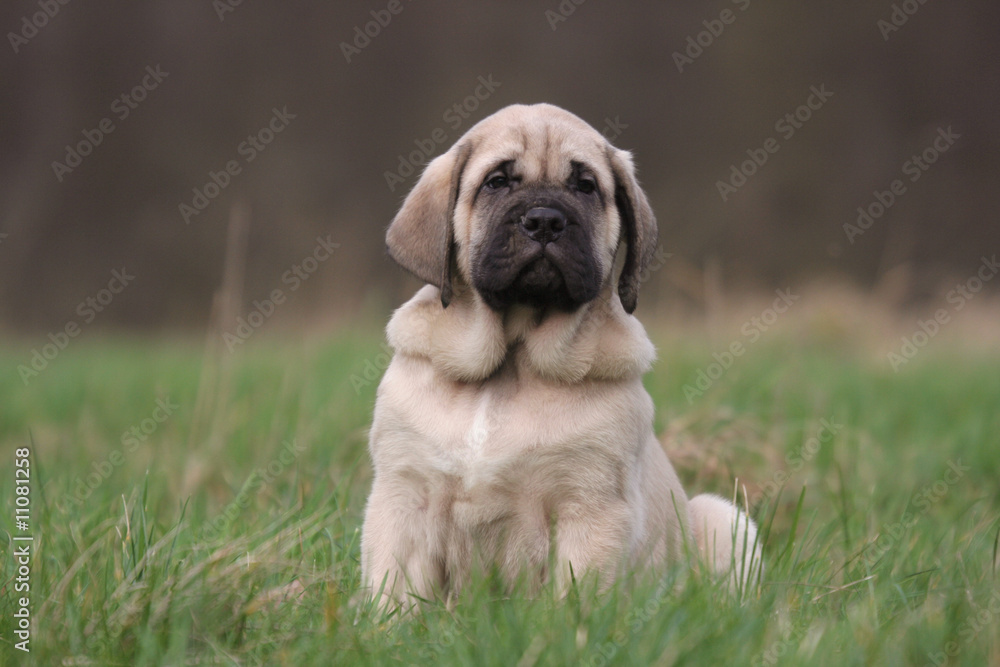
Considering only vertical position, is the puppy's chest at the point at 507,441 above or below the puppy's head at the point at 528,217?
below

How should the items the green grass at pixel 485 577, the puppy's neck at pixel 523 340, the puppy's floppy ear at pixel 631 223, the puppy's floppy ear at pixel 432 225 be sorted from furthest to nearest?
the puppy's floppy ear at pixel 631 223
the puppy's floppy ear at pixel 432 225
the puppy's neck at pixel 523 340
the green grass at pixel 485 577

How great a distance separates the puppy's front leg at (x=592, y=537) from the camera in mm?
3365

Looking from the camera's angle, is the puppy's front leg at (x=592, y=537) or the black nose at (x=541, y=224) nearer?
the puppy's front leg at (x=592, y=537)

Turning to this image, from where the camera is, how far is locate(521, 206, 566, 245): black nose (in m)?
3.65

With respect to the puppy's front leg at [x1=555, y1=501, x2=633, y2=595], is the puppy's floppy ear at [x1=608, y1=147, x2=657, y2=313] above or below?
above

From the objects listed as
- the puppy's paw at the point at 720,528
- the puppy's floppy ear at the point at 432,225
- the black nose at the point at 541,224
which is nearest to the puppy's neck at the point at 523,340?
the puppy's floppy ear at the point at 432,225

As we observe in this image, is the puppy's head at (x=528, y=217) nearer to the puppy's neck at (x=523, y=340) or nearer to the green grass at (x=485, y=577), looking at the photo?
the puppy's neck at (x=523, y=340)

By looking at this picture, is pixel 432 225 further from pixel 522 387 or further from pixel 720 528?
pixel 720 528

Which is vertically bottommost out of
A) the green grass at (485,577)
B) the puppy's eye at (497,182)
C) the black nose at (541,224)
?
the green grass at (485,577)

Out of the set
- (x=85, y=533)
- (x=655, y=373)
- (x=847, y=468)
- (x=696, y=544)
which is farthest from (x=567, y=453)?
(x=655, y=373)

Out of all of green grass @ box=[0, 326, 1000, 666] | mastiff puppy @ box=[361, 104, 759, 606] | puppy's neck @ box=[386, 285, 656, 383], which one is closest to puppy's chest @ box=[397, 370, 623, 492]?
mastiff puppy @ box=[361, 104, 759, 606]

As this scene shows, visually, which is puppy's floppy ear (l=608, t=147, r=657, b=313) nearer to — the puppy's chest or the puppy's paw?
the puppy's chest

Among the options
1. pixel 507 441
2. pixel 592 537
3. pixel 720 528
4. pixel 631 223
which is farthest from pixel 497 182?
pixel 720 528

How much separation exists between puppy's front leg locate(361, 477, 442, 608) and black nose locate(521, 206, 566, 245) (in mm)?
993
